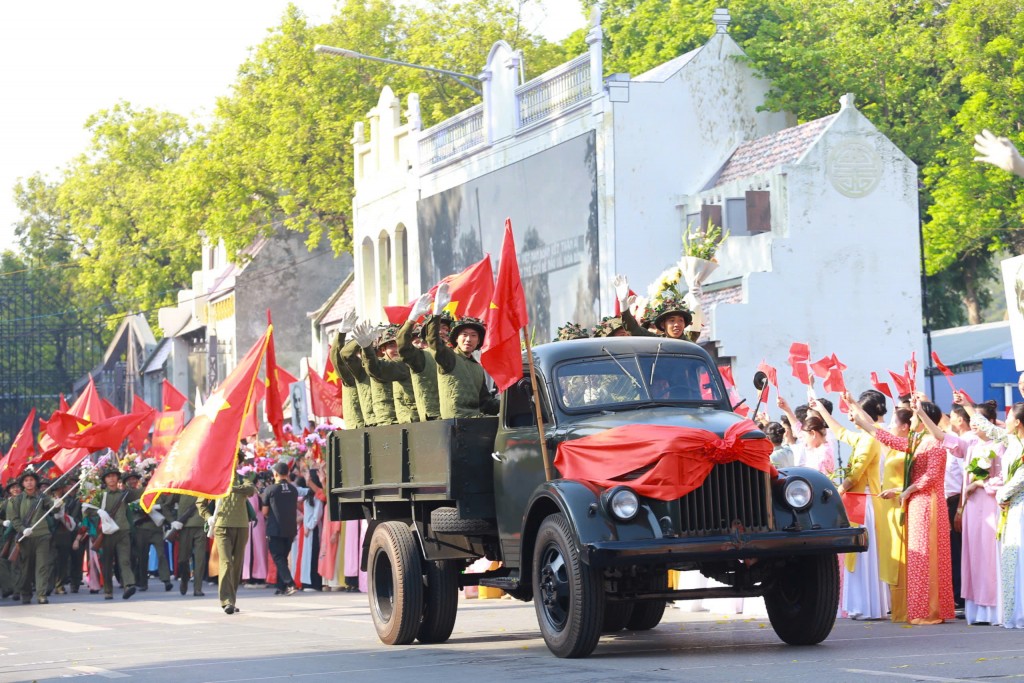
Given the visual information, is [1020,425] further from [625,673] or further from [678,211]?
[678,211]

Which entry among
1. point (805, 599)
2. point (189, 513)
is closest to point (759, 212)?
point (189, 513)

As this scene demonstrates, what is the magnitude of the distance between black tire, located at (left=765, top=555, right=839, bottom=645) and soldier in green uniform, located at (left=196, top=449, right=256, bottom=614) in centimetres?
967

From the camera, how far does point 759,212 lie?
3222 centimetres

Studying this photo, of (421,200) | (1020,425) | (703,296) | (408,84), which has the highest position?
(408,84)

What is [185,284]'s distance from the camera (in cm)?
7325

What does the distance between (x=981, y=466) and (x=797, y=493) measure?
3578mm

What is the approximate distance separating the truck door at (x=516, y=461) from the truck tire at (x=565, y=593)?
2.18ft

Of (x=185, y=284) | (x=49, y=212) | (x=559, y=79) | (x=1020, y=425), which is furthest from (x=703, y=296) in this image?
(x=49, y=212)

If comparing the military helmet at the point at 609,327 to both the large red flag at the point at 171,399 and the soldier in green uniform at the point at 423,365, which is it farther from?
the large red flag at the point at 171,399

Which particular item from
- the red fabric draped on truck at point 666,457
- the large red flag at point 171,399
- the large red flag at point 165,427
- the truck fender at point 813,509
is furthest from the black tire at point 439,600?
the large red flag at point 171,399

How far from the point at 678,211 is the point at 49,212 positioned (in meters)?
51.8

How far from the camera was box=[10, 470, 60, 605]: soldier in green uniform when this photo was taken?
2652cm

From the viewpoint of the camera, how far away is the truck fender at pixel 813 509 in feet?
40.3

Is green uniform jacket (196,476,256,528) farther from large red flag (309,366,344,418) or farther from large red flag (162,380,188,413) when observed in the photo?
large red flag (162,380,188,413)
